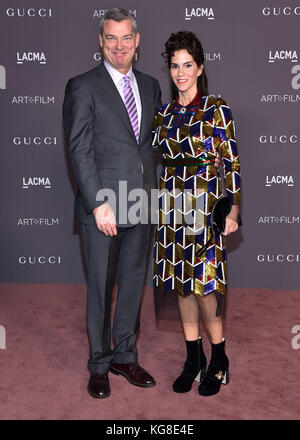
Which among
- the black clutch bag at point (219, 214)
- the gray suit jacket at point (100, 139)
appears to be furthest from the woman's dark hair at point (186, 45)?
the black clutch bag at point (219, 214)

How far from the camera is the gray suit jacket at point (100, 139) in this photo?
2322mm

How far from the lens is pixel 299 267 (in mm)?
3930

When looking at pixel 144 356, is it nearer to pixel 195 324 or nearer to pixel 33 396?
pixel 195 324

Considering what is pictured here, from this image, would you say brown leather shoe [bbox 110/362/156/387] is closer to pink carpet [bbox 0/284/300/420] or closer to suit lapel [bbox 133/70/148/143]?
pink carpet [bbox 0/284/300/420]

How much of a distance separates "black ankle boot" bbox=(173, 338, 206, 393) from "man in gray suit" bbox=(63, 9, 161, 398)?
0.16 meters

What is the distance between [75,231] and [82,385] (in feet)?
5.55

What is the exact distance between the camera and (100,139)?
238 centimetres

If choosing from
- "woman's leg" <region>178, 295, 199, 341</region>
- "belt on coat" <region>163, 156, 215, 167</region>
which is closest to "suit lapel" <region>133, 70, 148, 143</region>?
"belt on coat" <region>163, 156, 215, 167</region>

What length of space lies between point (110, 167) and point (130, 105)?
322 mm

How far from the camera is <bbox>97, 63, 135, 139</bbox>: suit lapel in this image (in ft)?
7.79

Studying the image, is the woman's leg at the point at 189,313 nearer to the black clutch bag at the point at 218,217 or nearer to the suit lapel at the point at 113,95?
the black clutch bag at the point at 218,217

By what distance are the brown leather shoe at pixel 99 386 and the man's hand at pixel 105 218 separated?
752 mm

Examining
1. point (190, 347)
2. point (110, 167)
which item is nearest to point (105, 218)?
point (110, 167)
